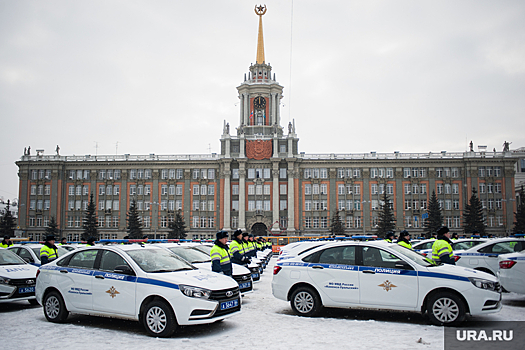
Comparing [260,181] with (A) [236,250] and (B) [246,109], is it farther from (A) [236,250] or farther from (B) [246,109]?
(A) [236,250]

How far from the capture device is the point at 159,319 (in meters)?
8.11

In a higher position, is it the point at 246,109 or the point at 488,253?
the point at 246,109

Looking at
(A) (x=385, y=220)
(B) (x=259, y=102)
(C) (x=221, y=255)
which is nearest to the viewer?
(C) (x=221, y=255)

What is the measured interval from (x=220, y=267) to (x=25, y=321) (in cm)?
429

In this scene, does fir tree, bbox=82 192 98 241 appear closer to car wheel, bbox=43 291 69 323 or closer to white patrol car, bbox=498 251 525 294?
car wheel, bbox=43 291 69 323

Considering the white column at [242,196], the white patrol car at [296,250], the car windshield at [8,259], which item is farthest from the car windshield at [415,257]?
the white column at [242,196]

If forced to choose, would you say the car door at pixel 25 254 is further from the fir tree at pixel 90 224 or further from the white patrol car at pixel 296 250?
the fir tree at pixel 90 224

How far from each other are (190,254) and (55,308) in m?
4.59

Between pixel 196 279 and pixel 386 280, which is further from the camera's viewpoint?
pixel 386 280

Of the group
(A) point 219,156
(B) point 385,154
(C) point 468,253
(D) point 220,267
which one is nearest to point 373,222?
(B) point 385,154

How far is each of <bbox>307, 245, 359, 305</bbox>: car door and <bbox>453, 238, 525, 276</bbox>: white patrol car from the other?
6220 mm

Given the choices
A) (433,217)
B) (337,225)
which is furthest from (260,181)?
(433,217)

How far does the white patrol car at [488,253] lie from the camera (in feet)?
43.9

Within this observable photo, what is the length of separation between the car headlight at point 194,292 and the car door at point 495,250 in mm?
9574
